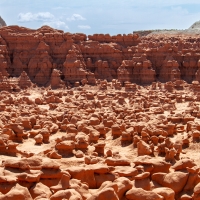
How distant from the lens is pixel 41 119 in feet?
61.1

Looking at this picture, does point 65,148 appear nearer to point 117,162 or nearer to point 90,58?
point 117,162

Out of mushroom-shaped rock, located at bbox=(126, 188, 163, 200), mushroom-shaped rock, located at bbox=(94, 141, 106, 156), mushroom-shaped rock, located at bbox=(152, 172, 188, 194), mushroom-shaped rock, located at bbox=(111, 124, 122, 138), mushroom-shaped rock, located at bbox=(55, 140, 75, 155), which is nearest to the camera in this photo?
mushroom-shaped rock, located at bbox=(126, 188, 163, 200)

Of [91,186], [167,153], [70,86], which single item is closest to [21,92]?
[70,86]

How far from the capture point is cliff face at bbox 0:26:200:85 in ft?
108

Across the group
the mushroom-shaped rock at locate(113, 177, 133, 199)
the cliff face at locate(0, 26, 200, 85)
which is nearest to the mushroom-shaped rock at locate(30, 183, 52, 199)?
the mushroom-shaped rock at locate(113, 177, 133, 199)

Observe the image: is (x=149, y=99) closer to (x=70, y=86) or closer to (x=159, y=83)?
(x=159, y=83)

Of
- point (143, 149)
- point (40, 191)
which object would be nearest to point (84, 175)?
point (40, 191)

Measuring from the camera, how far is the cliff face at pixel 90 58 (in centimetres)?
3294

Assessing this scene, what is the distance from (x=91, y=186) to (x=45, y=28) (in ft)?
93.6

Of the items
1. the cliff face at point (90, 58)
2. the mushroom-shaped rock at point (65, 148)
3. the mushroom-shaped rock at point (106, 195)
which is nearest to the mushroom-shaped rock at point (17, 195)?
the mushroom-shaped rock at point (106, 195)

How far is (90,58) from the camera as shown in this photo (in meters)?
34.8

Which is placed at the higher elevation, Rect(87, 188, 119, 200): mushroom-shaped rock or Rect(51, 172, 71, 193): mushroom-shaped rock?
Rect(87, 188, 119, 200): mushroom-shaped rock

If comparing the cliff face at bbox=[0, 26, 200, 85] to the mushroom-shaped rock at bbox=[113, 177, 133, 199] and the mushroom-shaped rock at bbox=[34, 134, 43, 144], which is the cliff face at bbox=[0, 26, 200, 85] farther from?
the mushroom-shaped rock at bbox=[113, 177, 133, 199]

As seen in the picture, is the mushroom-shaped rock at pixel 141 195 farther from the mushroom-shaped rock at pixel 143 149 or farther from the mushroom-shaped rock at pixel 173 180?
the mushroom-shaped rock at pixel 143 149
